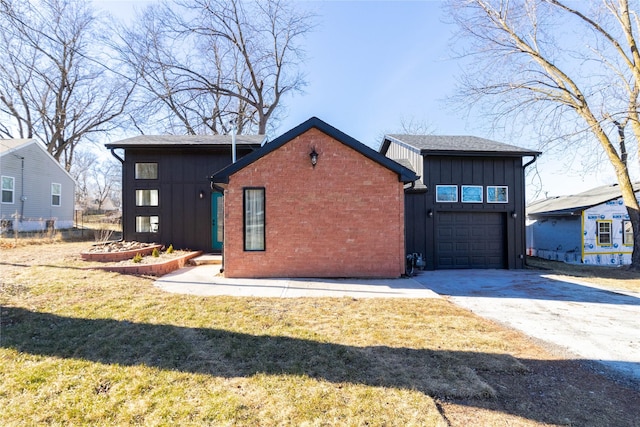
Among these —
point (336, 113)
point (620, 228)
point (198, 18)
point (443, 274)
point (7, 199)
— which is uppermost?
point (198, 18)

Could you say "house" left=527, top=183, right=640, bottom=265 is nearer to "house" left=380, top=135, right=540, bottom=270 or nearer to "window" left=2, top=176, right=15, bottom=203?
"house" left=380, top=135, right=540, bottom=270

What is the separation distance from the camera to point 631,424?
2.31 meters

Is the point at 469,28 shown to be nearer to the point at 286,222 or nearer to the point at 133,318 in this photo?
the point at 286,222

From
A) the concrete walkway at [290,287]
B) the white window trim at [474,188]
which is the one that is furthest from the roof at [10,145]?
the white window trim at [474,188]

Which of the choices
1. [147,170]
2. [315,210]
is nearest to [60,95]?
[147,170]

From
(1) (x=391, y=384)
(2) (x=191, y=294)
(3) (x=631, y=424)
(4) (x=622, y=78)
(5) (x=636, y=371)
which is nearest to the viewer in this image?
(3) (x=631, y=424)

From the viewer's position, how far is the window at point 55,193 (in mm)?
19172

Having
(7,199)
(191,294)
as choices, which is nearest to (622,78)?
(191,294)

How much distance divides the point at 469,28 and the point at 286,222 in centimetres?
1085

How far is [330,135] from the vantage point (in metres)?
7.45

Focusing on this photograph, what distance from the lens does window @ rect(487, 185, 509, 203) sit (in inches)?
408

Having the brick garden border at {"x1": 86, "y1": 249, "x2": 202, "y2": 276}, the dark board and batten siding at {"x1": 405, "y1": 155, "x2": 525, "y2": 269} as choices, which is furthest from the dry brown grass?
the dark board and batten siding at {"x1": 405, "y1": 155, "x2": 525, "y2": 269}

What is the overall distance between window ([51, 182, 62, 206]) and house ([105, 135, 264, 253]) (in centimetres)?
1214

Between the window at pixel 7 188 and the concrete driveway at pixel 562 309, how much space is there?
20.6 meters
